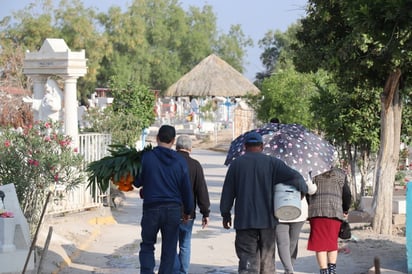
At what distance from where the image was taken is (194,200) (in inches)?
357

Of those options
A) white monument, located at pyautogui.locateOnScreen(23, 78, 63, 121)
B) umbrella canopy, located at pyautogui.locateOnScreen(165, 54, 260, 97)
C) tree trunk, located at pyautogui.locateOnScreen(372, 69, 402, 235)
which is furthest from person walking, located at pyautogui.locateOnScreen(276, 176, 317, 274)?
umbrella canopy, located at pyautogui.locateOnScreen(165, 54, 260, 97)

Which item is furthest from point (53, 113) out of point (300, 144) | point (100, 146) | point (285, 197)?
point (285, 197)

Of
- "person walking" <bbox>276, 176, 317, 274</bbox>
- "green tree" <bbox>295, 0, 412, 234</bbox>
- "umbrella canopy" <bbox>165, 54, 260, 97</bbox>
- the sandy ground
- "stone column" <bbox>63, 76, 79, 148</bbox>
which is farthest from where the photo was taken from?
"umbrella canopy" <bbox>165, 54, 260, 97</bbox>

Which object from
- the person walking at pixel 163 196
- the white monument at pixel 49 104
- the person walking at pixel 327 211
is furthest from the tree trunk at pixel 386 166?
the person walking at pixel 163 196

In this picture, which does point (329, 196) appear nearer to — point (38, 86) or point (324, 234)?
point (324, 234)

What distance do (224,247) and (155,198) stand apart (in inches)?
194

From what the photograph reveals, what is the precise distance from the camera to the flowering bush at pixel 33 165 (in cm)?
1080

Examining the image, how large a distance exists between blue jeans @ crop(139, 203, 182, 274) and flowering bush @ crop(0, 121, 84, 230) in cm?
336

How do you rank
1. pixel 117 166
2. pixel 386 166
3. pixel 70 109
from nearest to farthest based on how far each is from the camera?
pixel 117 166 < pixel 386 166 < pixel 70 109

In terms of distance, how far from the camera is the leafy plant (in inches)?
320

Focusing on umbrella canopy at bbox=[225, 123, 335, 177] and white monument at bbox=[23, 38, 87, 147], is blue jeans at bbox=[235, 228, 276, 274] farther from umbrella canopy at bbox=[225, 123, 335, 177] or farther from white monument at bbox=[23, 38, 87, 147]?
white monument at bbox=[23, 38, 87, 147]

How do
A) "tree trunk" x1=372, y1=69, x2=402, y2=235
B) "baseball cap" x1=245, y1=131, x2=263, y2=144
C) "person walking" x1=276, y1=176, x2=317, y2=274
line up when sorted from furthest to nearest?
1. "tree trunk" x1=372, y1=69, x2=402, y2=235
2. "person walking" x1=276, y1=176, x2=317, y2=274
3. "baseball cap" x1=245, y1=131, x2=263, y2=144

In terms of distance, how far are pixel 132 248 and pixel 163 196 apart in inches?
193

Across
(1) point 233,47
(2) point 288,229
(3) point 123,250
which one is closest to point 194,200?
(2) point 288,229
